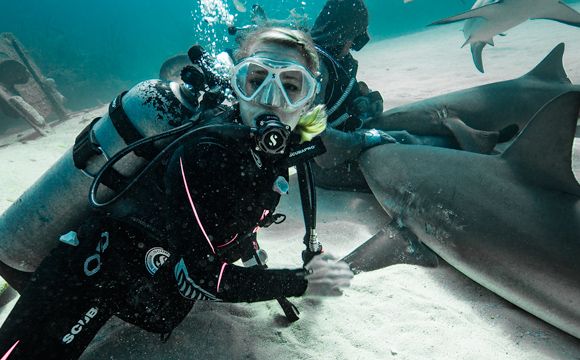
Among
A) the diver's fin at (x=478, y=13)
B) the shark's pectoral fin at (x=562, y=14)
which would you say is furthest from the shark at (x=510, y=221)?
the shark's pectoral fin at (x=562, y=14)

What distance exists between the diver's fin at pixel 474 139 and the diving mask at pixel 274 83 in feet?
12.9

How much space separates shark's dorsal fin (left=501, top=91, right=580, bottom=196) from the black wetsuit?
7.91 ft

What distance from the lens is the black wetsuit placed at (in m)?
1.77

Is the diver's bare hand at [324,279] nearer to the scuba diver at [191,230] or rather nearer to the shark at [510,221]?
the scuba diver at [191,230]

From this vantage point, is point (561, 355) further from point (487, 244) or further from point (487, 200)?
point (487, 200)

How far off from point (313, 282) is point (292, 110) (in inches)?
45.0

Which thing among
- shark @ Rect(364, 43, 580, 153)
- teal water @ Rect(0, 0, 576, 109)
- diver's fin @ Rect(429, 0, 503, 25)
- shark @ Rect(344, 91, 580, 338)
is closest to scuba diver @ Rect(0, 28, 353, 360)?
shark @ Rect(344, 91, 580, 338)

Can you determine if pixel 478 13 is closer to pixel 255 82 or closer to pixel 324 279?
pixel 255 82

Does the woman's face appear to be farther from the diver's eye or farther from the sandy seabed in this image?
the sandy seabed

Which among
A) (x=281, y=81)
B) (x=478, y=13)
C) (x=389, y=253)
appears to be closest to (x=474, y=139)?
(x=389, y=253)

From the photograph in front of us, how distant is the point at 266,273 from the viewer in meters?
2.06

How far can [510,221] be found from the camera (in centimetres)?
310

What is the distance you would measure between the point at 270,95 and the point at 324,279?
126 cm

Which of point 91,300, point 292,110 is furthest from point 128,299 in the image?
point 292,110
